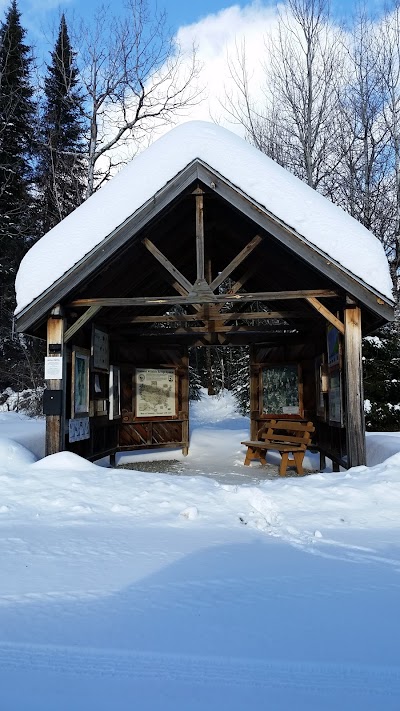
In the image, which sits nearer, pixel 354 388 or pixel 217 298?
pixel 354 388

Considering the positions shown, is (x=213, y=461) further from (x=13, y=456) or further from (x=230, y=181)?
(x=230, y=181)

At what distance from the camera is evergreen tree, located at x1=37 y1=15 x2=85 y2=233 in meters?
19.7

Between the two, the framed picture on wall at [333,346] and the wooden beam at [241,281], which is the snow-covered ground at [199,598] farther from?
the wooden beam at [241,281]

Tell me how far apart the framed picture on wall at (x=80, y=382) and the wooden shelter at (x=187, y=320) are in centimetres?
2

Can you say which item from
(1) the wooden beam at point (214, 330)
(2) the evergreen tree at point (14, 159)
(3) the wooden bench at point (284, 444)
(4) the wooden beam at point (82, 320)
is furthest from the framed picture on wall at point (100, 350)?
(2) the evergreen tree at point (14, 159)

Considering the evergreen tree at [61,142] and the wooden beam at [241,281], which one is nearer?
the wooden beam at [241,281]

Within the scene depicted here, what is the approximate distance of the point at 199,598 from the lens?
3066 mm

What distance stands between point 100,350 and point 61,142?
18551 millimetres

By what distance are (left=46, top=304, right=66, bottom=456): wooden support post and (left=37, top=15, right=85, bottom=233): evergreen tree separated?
38.6ft

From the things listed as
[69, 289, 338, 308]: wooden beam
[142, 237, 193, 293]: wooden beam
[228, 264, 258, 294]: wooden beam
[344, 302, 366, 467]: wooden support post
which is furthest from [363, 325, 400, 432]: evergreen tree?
[142, 237, 193, 293]: wooden beam

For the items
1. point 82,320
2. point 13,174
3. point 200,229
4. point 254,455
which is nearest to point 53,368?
point 82,320

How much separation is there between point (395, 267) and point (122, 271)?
41.5 feet

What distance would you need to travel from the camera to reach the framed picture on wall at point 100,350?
31.1ft

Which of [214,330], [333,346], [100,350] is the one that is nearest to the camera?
[333,346]
